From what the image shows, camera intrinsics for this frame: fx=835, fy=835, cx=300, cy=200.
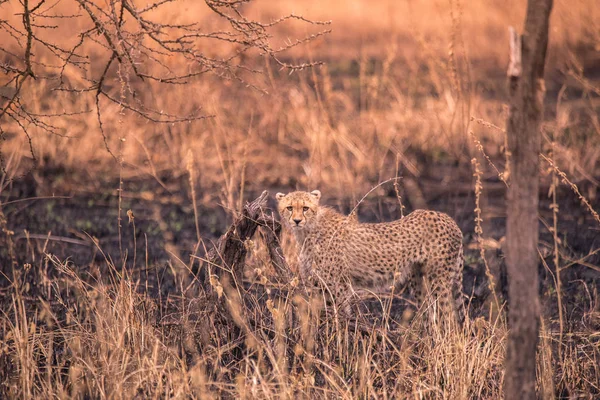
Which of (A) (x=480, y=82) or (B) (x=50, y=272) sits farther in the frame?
(A) (x=480, y=82)

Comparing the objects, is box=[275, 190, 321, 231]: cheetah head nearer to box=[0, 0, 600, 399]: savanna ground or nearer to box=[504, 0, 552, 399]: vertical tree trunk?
box=[0, 0, 600, 399]: savanna ground

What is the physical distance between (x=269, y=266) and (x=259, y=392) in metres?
1.00

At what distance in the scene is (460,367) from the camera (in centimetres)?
414

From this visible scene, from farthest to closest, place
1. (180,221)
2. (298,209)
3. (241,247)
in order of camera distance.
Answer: (180,221) → (298,209) → (241,247)

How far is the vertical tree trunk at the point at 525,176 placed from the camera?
10.2 feet

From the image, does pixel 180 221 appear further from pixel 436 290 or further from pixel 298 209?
pixel 436 290

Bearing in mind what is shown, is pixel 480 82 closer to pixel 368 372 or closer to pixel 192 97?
pixel 192 97

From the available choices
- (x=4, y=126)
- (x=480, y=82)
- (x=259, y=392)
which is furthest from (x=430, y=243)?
(x=480, y=82)

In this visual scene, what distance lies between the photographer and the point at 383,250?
581 cm

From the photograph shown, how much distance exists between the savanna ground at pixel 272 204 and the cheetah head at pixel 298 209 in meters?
0.30

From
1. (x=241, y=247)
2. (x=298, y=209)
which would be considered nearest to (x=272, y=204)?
(x=298, y=209)


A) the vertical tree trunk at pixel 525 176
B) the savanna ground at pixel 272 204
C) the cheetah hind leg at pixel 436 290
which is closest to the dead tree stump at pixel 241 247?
the savanna ground at pixel 272 204

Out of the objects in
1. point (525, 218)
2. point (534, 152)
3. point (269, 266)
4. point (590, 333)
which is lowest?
point (590, 333)

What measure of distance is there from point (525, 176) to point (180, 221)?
5.12 meters
